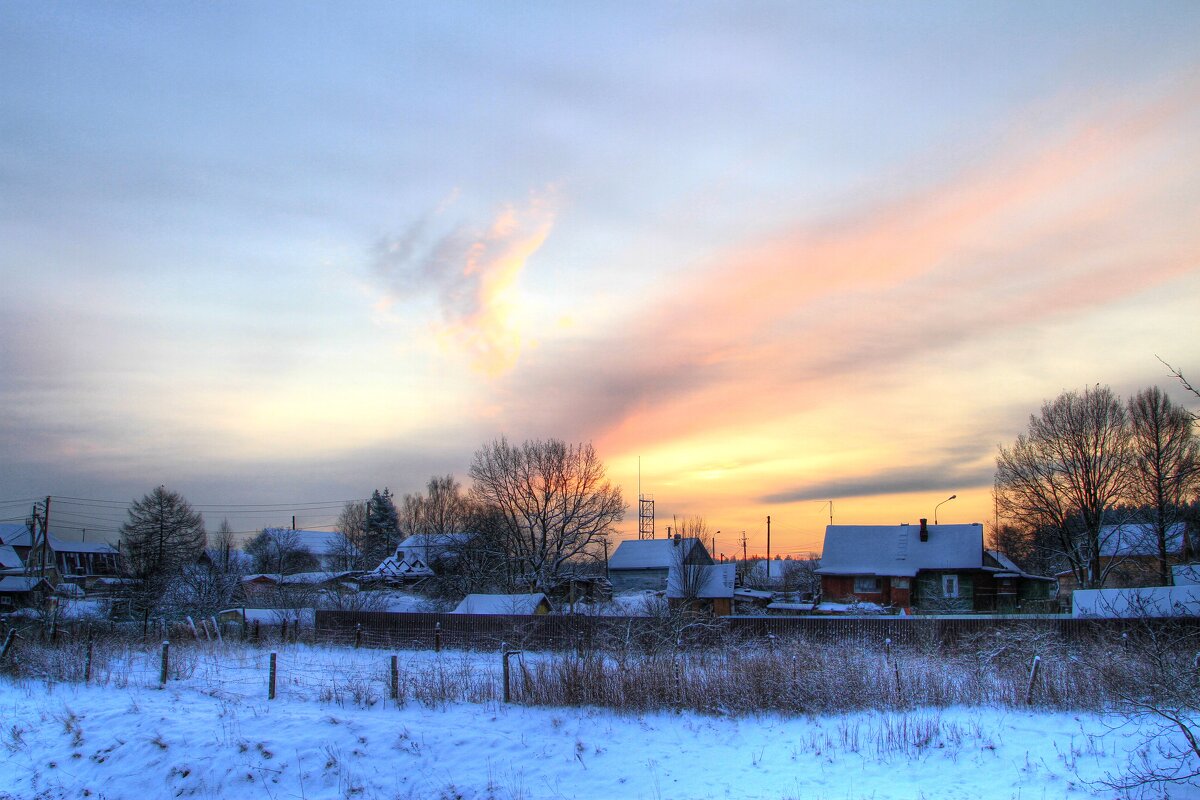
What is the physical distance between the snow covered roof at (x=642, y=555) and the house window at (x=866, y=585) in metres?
16.5

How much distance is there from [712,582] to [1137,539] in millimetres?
26971

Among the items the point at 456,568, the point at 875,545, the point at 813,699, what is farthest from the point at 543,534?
the point at 813,699

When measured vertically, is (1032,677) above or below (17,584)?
above

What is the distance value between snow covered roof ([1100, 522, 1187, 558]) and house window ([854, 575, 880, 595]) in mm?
14562

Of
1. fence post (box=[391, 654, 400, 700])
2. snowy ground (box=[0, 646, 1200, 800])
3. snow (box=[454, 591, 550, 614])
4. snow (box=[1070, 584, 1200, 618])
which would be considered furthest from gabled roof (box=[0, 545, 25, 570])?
snow (box=[1070, 584, 1200, 618])

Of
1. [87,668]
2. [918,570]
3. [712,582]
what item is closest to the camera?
[87,668]

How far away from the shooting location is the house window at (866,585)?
58.8 meters

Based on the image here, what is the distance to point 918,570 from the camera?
58.5 m

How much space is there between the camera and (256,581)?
82.0 metres

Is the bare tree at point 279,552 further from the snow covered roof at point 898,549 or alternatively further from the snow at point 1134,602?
the snow at point 1134,602

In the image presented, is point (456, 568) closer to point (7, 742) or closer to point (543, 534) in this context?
point (543, 534)

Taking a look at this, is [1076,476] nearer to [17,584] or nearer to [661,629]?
[661,629]

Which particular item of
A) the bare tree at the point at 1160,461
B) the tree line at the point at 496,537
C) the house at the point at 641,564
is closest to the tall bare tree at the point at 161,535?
the tree line at the point at 496,537

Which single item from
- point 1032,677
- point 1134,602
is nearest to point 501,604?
point 1134,602
